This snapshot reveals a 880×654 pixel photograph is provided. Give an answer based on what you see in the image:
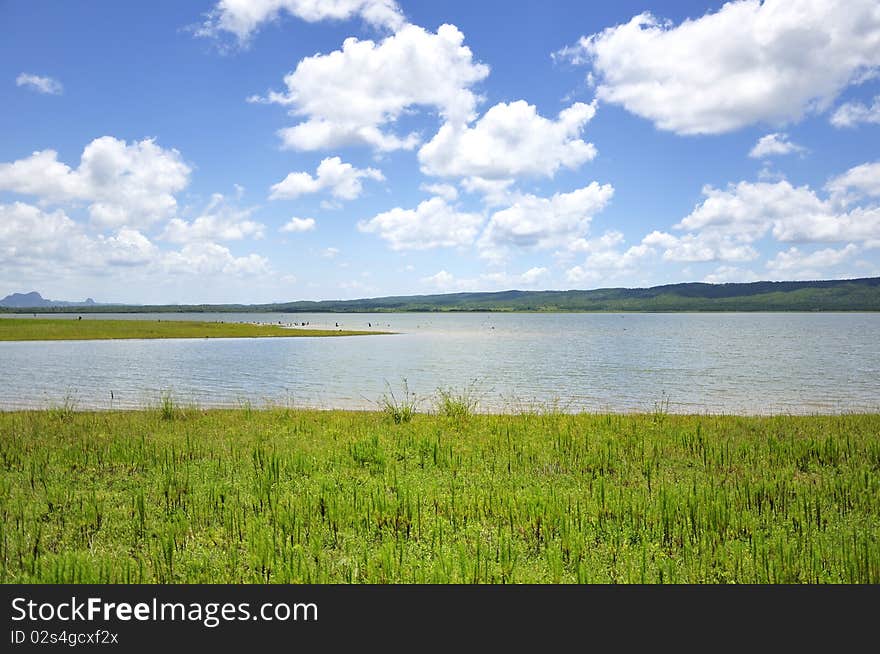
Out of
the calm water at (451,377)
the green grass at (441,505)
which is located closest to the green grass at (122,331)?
the calm water at (451,377)

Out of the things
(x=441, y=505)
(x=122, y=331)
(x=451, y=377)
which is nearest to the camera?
(x=441, y=505)

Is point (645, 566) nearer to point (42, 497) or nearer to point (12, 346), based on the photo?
point (42, 497)

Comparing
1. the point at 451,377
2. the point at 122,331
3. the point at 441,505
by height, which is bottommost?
the point at 451,377

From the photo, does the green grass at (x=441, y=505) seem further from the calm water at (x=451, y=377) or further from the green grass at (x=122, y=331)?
the green grass at (x=122, y=331)

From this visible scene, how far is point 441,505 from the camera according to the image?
33.5 ft

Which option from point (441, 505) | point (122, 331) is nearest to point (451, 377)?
point (441, 505)

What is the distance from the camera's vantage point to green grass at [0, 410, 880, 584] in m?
7.65

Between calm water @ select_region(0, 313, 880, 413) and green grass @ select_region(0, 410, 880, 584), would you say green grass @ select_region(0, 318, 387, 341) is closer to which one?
calm water @ select_region(0, 313, 880, 413)

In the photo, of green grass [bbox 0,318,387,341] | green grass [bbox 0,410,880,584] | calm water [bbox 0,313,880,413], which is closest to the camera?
green grass [bbox 0,410,880,584]

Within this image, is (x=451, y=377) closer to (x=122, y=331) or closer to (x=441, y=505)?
(x=441, y=505)

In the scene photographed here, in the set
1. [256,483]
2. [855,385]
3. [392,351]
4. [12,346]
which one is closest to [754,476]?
[256,483]

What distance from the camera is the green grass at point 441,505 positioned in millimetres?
7648

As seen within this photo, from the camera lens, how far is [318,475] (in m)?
12.3

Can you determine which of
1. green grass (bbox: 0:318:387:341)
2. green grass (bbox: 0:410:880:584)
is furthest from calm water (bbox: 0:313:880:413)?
green grass (bbox: 0:318:387:341)
